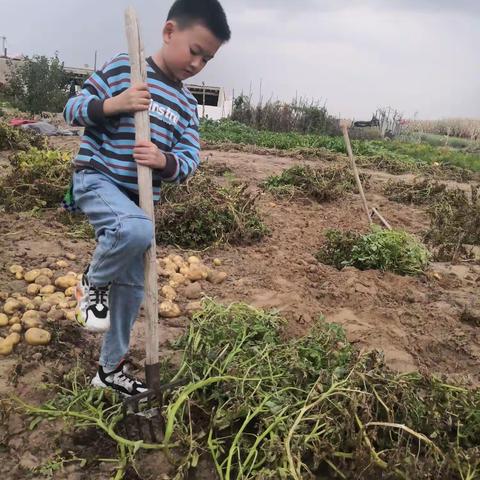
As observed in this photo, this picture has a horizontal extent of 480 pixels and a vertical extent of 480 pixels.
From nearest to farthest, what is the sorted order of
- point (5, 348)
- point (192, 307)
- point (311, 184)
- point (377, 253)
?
point (5, 348), point (192, 307), point (377, 253), point (311, 184)

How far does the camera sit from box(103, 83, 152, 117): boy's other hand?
1976mm

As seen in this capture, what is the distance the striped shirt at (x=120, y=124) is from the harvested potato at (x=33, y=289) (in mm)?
1448

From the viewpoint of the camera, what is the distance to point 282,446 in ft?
6.27

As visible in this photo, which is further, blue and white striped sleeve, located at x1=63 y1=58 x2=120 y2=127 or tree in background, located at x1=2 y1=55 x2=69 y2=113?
tree in background, located at x1=2 y1=55 x2=69 y2=113

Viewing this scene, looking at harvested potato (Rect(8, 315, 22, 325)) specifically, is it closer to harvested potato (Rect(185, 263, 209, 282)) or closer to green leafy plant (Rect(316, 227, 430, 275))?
harvested potato (Rect(185, 263, 209, 282))

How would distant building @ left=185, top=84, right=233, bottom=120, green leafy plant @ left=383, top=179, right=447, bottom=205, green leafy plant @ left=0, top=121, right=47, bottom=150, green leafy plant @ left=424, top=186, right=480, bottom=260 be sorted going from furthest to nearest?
distant building @ left=185, top=84, right=233, bottom=120
green leafy plant @ left=383, top=179, right=447, bottom=205
green leafy plant @ left=0, top=121, right=47, bottom=150
green leafy plant @ left=424, top=186, right=480, bottom=260

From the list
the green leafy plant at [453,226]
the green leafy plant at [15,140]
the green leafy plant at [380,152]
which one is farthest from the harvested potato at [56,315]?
the green leafy plant at [380,152]

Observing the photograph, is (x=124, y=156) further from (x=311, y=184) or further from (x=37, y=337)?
(x=311, y=184)

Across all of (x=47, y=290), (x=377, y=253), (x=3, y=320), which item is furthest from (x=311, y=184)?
(x=3, y=320)

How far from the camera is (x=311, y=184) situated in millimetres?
6961

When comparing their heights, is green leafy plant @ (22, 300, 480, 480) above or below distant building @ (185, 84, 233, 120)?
below

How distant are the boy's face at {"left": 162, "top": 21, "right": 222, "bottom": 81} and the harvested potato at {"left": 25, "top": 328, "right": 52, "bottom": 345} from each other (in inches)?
58.6

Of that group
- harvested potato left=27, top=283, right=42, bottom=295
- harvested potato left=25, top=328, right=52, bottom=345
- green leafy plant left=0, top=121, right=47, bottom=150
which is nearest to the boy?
harvested potato left=25, top=328, right=52, bottom=345

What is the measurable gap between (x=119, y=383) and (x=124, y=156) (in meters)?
0.97
